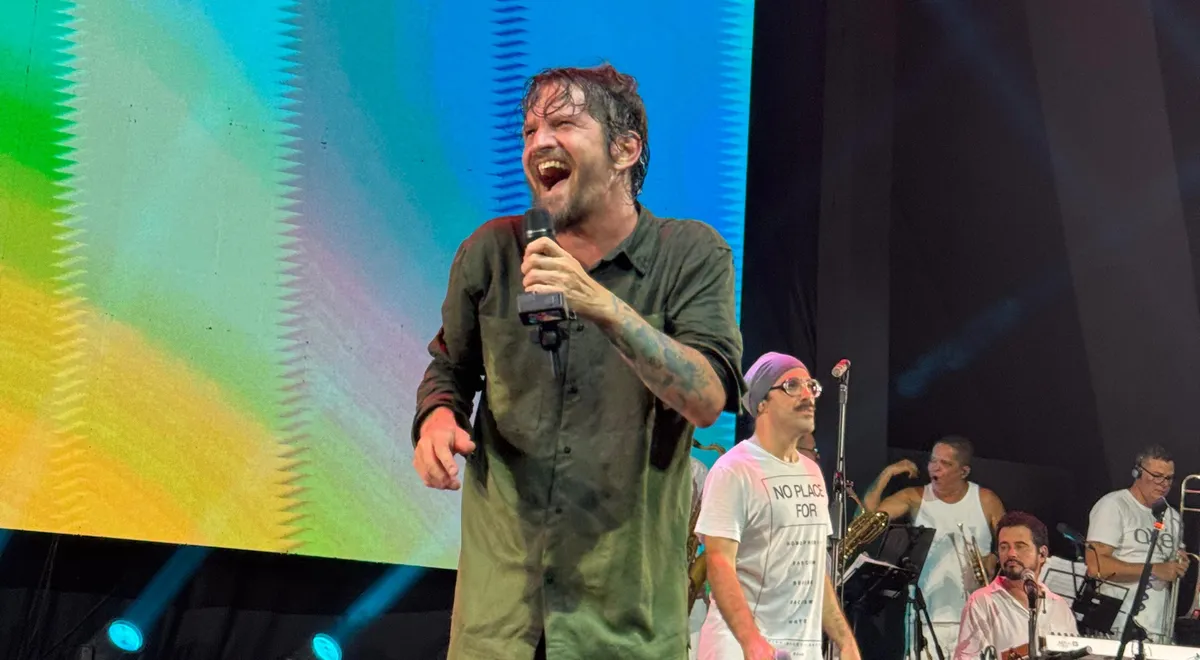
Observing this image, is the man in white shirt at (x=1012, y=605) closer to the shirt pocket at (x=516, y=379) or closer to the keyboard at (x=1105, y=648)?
the keyboard at (x=1105, y=648)

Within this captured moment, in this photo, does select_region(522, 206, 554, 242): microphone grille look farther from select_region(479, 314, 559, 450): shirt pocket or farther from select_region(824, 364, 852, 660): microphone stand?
select_region(824, 364, 852, 660): microphone stand

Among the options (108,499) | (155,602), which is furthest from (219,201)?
(155,602)

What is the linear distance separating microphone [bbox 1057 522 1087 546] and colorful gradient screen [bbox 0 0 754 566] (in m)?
3.88

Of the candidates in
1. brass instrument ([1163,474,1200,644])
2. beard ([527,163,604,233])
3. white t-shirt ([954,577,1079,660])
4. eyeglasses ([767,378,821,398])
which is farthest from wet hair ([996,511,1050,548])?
beard ([527,163,604,233])

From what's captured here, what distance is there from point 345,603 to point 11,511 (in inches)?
59.0

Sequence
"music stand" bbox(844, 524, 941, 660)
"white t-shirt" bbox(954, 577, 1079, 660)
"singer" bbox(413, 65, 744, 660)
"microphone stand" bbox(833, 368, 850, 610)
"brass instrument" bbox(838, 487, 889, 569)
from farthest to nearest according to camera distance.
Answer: "brass instrument" bbox(838, 487, 889, 569)
"white t-shirt" bbox(954, 577, 1079, 660)
"music stand" bbox(844, 524, 941, 660)
"microphone stand" bbox(833, 368, 850, 610)
"singer" bbox(413, 65, 744, 660)

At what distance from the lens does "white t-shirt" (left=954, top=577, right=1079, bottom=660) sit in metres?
6.43

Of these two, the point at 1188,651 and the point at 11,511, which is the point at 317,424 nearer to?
the point at 11,511

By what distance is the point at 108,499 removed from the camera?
193 inches

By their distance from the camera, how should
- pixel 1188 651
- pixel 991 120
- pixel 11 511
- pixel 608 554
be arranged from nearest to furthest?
pixel 608 554 → pixel 11 511 → pixel 1188 651 → pixel 991 120

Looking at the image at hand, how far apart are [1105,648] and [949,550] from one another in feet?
6.86

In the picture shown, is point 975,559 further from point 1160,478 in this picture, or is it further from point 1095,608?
point 1160,478

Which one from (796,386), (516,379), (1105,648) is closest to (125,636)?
(796,386)

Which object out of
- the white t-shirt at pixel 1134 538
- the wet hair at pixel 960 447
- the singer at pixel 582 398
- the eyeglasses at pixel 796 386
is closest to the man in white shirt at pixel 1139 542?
the white t-shirt at pixel 1134 538
